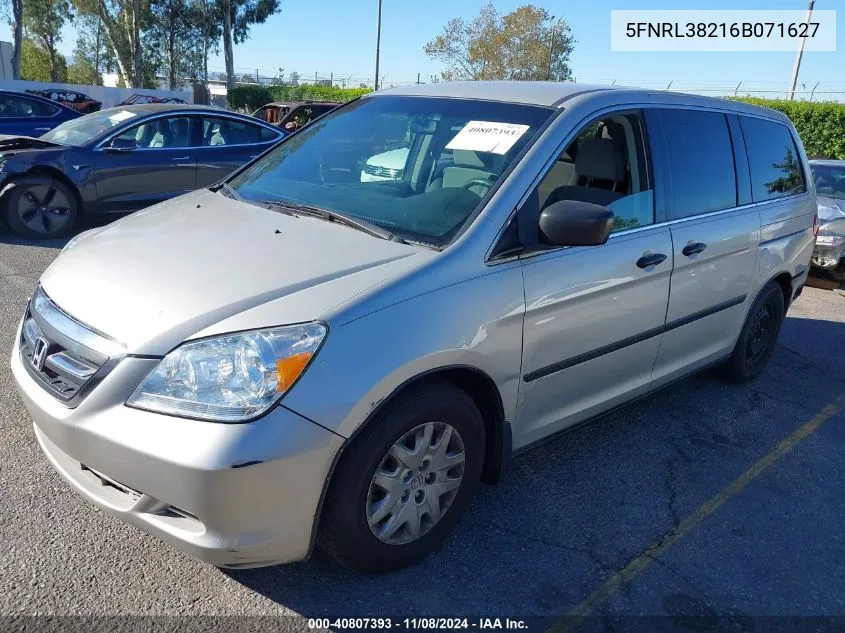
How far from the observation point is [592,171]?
11.2 feet

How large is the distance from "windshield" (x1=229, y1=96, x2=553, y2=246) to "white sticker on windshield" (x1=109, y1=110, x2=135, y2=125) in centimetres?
539

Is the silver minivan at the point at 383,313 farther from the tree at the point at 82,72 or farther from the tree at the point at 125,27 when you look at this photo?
the tree at the point at 82,72

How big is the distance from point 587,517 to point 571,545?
0.25 meters

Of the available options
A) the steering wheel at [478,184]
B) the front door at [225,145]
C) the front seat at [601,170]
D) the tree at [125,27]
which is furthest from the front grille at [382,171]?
the tree at [125,27]

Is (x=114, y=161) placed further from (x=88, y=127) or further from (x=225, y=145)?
(x=225, y=145)

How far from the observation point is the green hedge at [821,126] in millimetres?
20109

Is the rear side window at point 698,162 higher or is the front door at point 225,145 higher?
the front door at point 225,145

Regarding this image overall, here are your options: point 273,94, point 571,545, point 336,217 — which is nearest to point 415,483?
point 571,545

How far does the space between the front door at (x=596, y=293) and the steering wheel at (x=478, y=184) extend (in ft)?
0.57

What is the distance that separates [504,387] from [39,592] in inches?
70.3

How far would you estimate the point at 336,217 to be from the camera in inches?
115

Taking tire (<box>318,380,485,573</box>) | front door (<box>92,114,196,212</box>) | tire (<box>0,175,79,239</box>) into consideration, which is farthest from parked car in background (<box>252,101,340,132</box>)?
tire (<box>318,380,485,573</box>)

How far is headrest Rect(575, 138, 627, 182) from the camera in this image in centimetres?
337

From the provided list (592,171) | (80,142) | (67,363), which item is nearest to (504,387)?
(592,171)
